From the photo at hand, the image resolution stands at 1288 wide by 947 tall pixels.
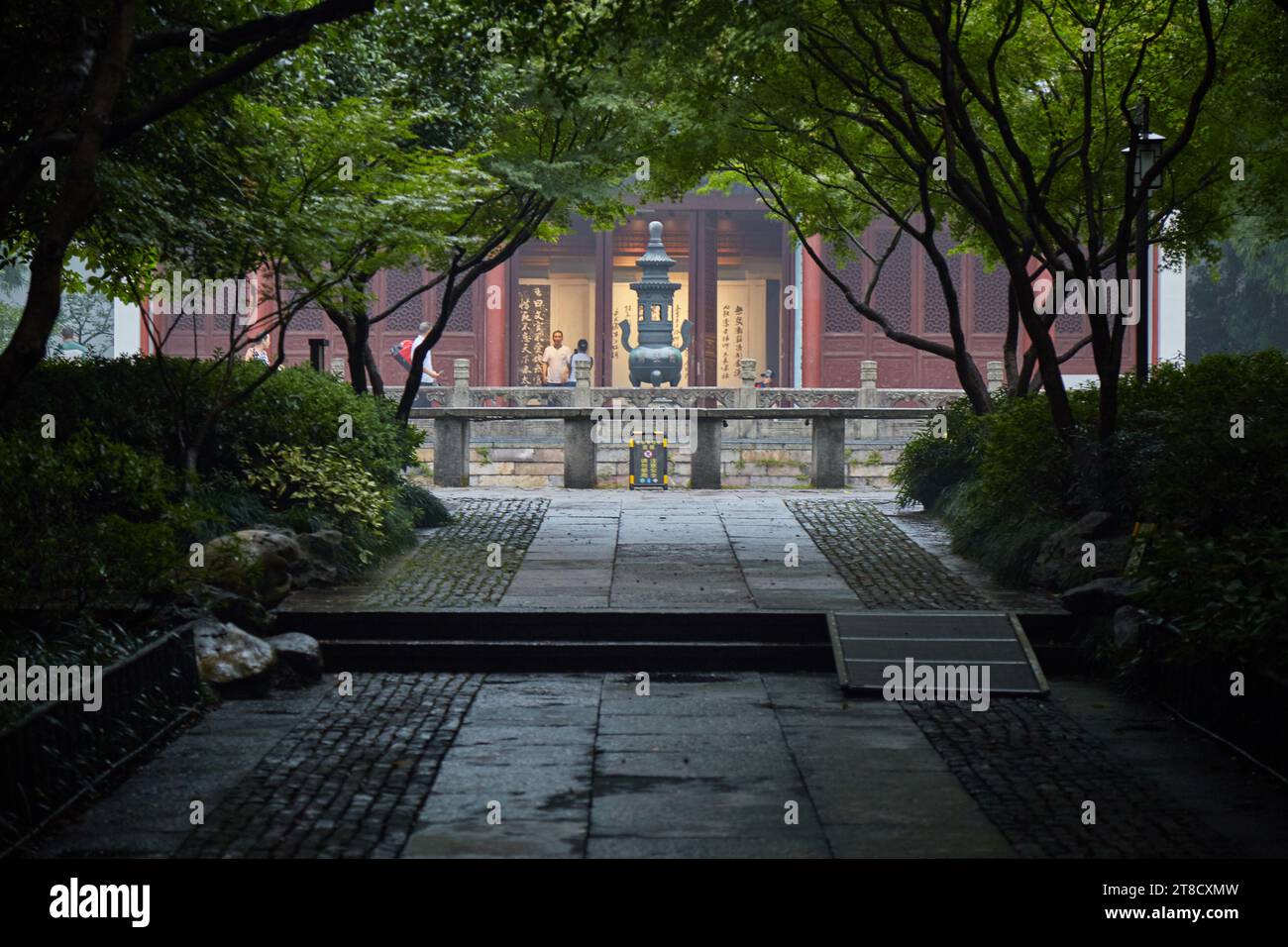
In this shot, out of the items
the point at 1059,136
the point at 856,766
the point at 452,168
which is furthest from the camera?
the point at 1059,136

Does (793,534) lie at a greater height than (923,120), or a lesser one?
lesser

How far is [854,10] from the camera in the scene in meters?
13.6

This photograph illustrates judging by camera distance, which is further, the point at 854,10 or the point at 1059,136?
the point at 1059,136

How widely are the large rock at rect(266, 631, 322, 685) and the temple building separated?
71.0 ft

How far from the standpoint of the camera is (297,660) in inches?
397

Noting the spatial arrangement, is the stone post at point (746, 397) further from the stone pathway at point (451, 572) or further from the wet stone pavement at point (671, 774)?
the wet stone pavement at point (671, 774)

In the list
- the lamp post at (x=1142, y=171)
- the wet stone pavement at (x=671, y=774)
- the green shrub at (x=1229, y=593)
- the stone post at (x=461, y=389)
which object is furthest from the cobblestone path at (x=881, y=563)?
the stone post at (x=461, y=389)

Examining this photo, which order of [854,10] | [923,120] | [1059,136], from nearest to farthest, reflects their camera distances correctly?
[854,10] < [1059,136] < [923,120]

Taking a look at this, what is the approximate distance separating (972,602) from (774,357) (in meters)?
24.5

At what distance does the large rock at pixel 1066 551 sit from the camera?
39.3 ft

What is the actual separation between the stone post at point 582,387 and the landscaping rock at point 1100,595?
57.6ft
